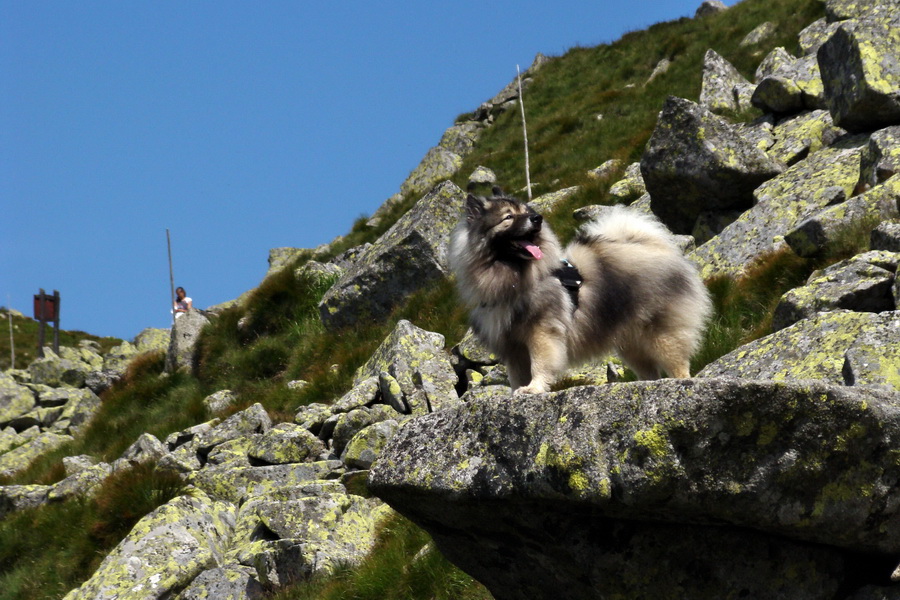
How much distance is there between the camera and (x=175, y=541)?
10.0 metres

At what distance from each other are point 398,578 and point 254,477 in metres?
4.71

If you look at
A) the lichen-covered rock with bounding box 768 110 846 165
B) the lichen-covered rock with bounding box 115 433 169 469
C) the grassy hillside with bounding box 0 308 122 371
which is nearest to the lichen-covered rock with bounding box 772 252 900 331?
the lichen-covered rock with bounding box 768 110 846 165

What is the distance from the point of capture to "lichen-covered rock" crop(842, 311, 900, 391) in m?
5.79

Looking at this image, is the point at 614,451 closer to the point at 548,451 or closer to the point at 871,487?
the point at 548,451

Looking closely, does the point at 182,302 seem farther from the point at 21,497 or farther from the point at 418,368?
the point at 418,368

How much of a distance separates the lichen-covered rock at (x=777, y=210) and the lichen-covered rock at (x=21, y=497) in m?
11.4

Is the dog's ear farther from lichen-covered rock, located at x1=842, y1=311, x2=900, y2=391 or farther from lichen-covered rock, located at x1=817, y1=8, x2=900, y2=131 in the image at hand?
lichen-covered rock, located at x1=817, y1=8, x2=900, y2=131

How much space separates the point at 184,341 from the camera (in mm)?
19719

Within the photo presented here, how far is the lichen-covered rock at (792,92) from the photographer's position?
14.9 meters

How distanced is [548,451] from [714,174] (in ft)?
30.6

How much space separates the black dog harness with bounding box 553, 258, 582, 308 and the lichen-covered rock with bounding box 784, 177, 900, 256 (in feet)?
11.6

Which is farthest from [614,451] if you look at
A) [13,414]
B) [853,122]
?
[13,414]

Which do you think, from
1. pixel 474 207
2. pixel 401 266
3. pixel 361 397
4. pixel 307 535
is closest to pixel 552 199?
pixel 401 266

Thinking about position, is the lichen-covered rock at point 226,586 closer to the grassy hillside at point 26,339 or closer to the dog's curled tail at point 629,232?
the dog's curled tail at point 629,232
